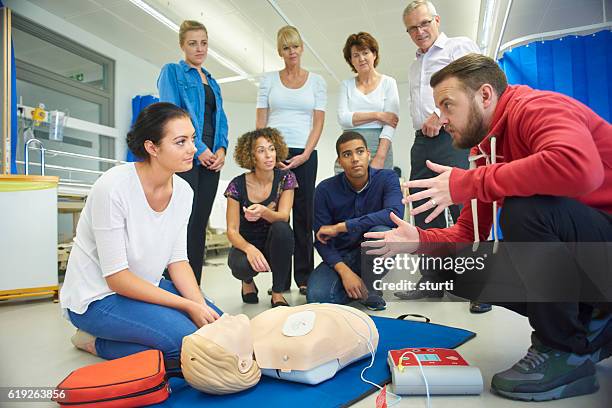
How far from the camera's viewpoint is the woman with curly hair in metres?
2.23

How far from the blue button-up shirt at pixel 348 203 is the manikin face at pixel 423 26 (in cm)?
77

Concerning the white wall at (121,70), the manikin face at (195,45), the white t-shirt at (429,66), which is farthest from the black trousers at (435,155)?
the white wall at (121,70)

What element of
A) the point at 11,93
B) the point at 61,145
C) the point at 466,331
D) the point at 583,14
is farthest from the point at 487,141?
the point at 61,145

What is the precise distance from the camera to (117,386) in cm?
101

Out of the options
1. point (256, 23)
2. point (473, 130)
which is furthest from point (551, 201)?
point (256, 23)

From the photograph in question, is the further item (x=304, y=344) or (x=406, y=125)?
(x=406, y=125)

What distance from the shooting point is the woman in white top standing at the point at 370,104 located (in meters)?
2.53

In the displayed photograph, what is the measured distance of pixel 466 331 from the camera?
163cm

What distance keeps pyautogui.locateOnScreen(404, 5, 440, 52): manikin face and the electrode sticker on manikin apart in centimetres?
176

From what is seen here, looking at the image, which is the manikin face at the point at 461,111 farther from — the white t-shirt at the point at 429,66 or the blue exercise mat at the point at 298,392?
the white t-shirt at the point at 429,66

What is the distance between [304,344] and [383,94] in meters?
1.86

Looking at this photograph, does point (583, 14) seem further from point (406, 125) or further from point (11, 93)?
point (11, 93)

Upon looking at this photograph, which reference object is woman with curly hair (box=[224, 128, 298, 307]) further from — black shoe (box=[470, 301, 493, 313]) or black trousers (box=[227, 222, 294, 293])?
→ black shoe (box=[470, 301, 493, 313])

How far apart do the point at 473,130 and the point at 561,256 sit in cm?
42
